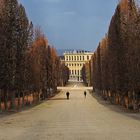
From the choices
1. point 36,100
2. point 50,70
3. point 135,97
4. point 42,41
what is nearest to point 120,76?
point 135,97

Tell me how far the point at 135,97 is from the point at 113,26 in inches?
480

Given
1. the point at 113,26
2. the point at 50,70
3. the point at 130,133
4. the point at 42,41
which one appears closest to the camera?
the point at 130,133

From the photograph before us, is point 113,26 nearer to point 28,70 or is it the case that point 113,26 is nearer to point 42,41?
point 28,70

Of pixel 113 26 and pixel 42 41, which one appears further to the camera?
pixel 42 41

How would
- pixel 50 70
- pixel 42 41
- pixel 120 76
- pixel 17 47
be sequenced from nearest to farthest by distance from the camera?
pixel 17 47
pixel 120 76
pixel 42 41
pixel 50 70

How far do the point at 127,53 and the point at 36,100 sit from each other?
93.1ft

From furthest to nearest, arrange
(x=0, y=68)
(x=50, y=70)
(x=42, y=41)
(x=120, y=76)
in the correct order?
(x=50, y=70) → (x=42, y=41) → (x=120, y=76) → (x=0, y=68)

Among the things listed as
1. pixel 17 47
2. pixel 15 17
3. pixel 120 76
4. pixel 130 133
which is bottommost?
pixel 130 133

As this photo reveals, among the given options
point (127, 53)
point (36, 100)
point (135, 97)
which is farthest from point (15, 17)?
point (36, 100)

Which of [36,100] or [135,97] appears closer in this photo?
[135,97]

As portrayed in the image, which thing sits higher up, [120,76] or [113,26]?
[113,26]

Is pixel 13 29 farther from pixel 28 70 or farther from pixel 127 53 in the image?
pixel 127 53

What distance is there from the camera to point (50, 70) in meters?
92.0

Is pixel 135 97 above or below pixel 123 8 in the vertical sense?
below
